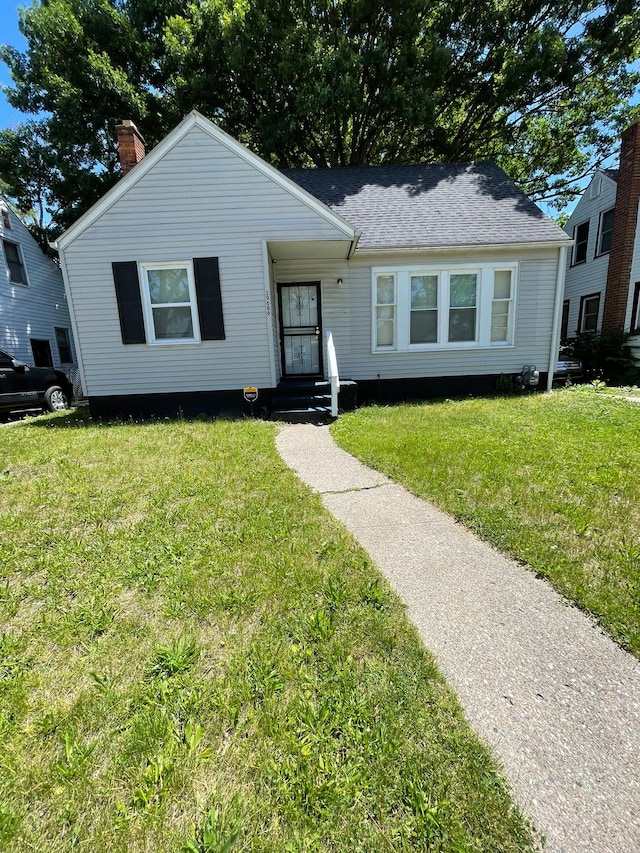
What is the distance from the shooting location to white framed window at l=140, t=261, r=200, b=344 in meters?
7.89

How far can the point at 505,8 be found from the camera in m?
13.5

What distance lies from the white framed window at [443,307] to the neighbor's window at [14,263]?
15.0m

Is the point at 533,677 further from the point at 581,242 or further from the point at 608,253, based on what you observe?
the point at 581,242

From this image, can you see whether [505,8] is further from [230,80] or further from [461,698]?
[461,698]

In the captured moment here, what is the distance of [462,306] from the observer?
9.38 metres

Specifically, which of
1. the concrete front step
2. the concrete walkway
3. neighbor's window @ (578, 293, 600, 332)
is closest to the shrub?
neighbor's window @ (578, 293, 600, 332)

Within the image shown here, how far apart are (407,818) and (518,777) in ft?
1.48

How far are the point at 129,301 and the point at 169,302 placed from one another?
2.50ft

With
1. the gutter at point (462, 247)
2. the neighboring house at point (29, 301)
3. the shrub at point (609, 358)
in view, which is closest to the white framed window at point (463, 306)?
the gutter at point (462, 247)

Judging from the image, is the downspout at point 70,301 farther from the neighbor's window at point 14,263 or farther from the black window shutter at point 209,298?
the neighbor's window at point 14,263

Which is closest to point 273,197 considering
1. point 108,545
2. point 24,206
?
point 108,545

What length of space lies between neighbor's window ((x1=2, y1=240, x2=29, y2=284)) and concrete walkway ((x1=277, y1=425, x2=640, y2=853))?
18.7 m

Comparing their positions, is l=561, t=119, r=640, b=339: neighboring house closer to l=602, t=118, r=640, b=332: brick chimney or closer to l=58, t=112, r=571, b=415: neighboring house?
l=602, t=118, r=640, b=332: brick chimney

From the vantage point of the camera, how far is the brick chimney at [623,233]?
1276 centimetres
